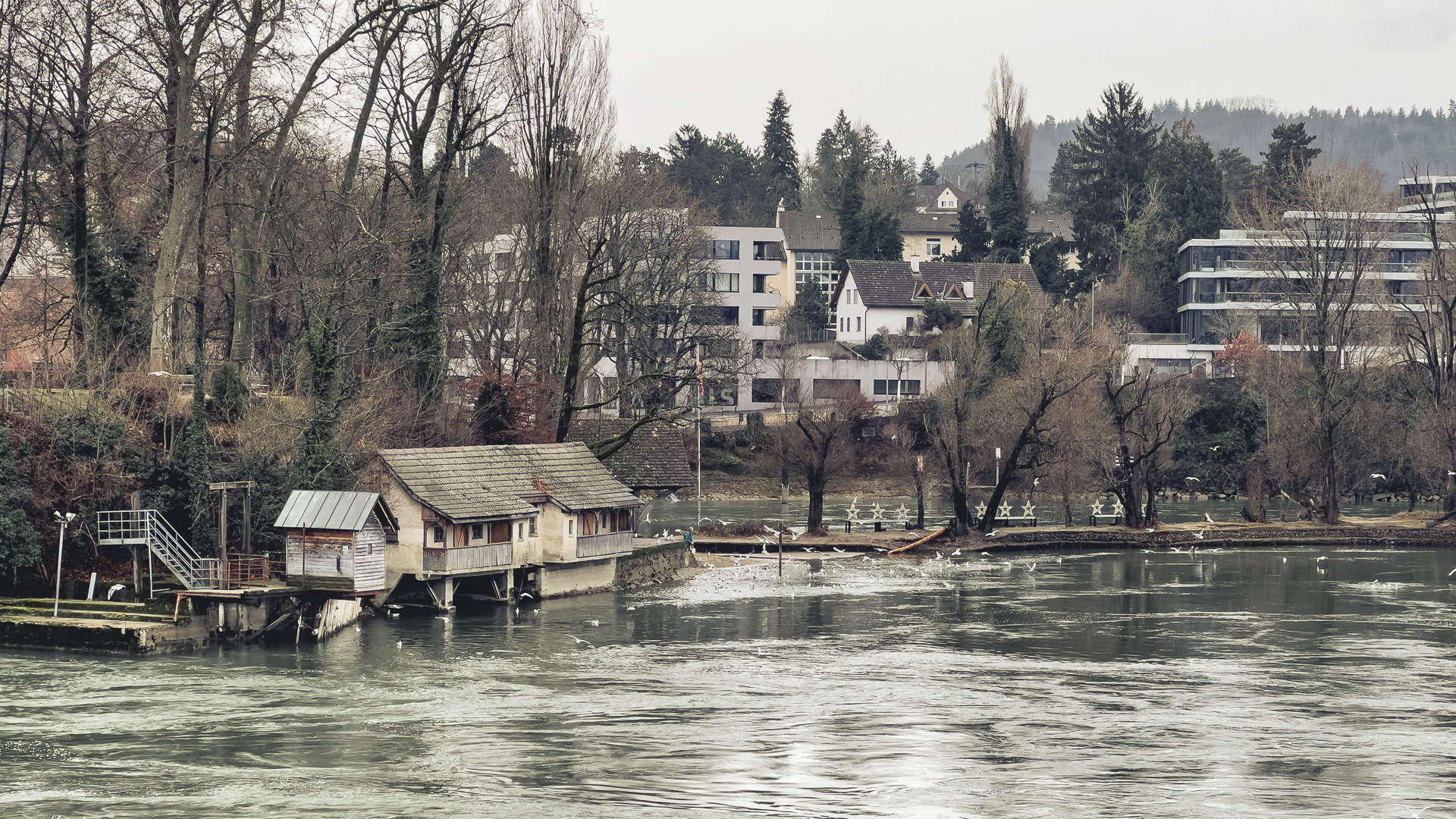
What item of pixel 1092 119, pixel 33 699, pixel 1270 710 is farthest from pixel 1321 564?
pixel 1092 119

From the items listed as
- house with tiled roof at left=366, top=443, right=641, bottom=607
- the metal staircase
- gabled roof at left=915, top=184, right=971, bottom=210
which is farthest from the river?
gabled roof at left=915, top=184, right=971, bottom=210

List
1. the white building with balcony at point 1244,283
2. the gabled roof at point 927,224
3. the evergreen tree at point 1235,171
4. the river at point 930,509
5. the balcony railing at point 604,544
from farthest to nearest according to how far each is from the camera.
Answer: the gabled roof at point 927,224
the evergreen tree at point 1235,171
the white building with balcony at point 1244,283
the river at point 930,509
the balcony railing at point 604,544

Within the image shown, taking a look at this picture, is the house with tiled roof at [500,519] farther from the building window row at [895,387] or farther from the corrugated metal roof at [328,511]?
the building window row at [895,387]

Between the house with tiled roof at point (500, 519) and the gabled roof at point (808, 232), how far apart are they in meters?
88.6

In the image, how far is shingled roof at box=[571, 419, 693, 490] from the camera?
218 ft

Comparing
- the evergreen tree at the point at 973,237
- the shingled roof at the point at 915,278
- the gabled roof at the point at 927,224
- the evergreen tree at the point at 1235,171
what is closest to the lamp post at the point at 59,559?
the shingled roof at the point at 915,278

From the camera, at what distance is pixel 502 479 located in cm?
5325

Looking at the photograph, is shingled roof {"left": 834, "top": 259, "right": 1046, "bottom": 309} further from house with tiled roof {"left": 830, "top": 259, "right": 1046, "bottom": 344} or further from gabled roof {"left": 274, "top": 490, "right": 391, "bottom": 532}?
gabled roof {"left": 274, "top": 490, "right": 391, "bottom": 532}

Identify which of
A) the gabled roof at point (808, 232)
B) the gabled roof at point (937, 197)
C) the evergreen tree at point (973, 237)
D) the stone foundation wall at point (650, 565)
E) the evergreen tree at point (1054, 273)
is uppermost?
the gabled roof at point (937, 197)

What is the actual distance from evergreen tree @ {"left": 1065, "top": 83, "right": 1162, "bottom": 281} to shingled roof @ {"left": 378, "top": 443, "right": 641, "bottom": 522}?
82.4 meters

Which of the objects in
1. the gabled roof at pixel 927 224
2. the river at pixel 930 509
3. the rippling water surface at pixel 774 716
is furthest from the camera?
the gabled roof at pixel 927 224

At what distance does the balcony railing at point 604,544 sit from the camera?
180ft

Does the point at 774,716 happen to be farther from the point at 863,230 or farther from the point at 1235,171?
the point at 1235,171

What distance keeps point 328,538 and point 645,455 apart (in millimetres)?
24864
